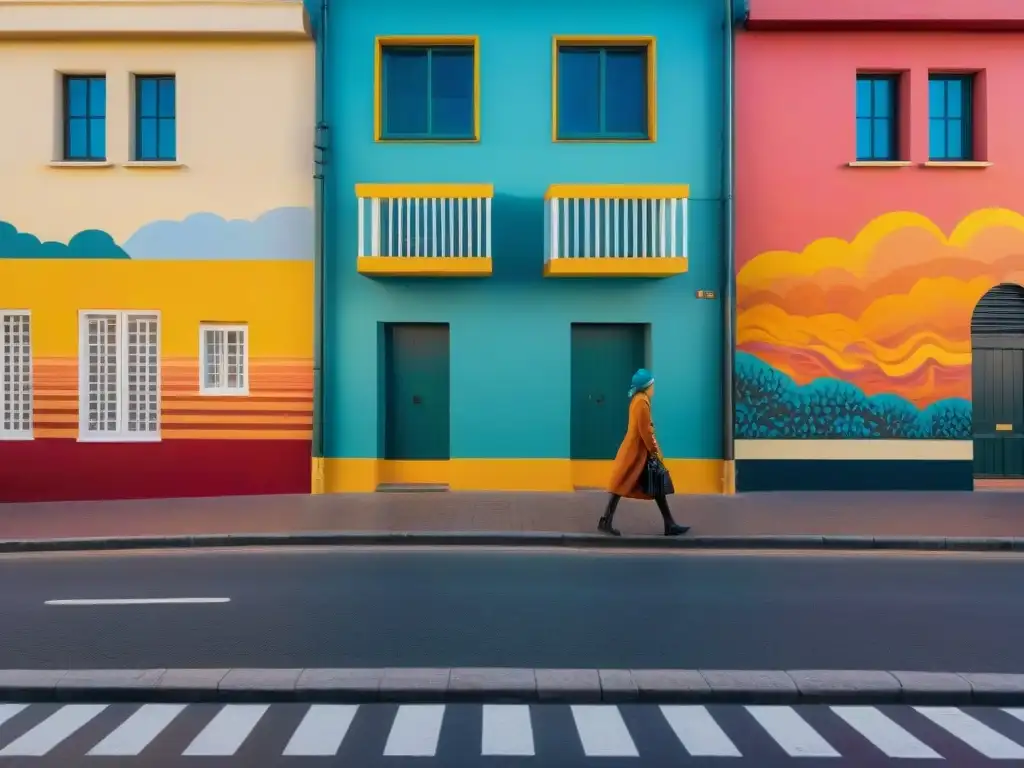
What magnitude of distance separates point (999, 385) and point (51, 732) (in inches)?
542

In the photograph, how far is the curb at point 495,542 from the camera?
950 centimetres

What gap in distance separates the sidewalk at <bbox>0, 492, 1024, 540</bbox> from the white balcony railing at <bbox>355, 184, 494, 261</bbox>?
3652 millimetres

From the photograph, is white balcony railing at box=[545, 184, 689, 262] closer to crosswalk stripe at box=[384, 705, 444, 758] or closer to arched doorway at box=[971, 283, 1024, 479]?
arched doorway at box=[971, 283, 1024, 479]

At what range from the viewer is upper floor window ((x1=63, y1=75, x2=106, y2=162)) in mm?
13305

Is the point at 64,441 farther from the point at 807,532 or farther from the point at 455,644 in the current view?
the point at 807,532

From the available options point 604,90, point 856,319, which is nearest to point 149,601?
point 604,90

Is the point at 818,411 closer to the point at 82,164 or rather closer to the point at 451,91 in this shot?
the point at 451,91

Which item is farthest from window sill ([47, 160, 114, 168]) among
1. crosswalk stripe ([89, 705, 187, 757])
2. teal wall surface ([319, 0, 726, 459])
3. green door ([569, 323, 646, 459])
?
crosswalk stripe ([89, 705, 187, 757])

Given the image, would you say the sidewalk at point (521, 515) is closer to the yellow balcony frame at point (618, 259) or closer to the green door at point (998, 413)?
the green door at point (998, 413)

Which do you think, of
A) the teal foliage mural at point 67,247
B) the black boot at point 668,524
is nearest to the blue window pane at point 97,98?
the teal foliage mural at point 67,247

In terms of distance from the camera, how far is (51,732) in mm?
4461

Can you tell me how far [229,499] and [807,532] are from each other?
806cm

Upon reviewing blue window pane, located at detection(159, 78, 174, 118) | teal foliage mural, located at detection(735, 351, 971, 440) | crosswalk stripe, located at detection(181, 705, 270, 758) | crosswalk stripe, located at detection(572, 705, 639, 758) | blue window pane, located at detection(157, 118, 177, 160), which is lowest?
crosswalk stripe, located at detection(181, 705, 270, 758)

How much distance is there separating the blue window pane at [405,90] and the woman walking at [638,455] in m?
6.05
